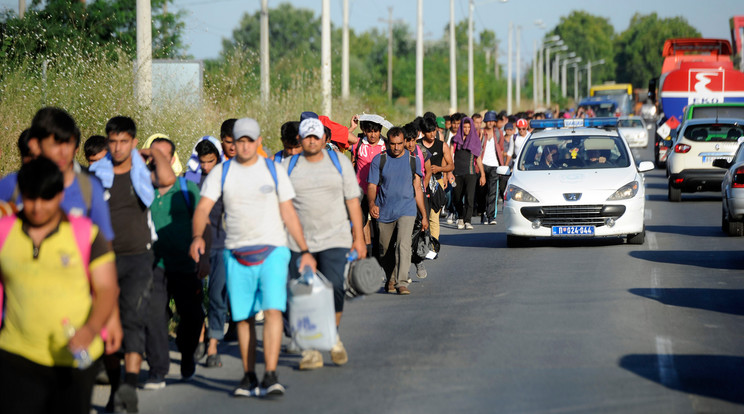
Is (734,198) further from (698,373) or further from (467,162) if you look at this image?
(698,373)

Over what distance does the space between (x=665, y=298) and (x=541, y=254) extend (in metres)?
4.09

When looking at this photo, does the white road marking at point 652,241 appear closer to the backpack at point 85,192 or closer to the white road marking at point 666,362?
the white road marking at point 666,362

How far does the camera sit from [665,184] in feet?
102

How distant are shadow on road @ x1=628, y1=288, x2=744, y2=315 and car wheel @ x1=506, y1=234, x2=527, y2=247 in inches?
171

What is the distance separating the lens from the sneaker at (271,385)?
7.48m

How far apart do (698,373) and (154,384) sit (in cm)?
370

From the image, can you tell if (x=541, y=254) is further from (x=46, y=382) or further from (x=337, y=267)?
(x=46, y=382)

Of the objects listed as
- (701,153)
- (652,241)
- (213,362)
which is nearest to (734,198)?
(652,241)

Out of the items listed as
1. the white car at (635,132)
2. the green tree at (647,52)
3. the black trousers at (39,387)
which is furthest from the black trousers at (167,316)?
the green tree at (647,52)

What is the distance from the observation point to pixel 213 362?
28.9 feet

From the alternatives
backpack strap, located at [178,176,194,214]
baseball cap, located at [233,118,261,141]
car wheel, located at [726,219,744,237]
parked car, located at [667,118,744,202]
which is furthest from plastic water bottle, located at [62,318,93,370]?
parked car, located at [667,118,744,202]

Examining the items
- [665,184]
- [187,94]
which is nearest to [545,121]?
[187,94]

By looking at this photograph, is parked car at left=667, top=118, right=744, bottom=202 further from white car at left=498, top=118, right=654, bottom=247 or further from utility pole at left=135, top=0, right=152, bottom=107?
utility pole at left=135, top=0, right=152, bottom=107

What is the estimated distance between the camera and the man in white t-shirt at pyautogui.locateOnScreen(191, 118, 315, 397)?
7.52 metres
